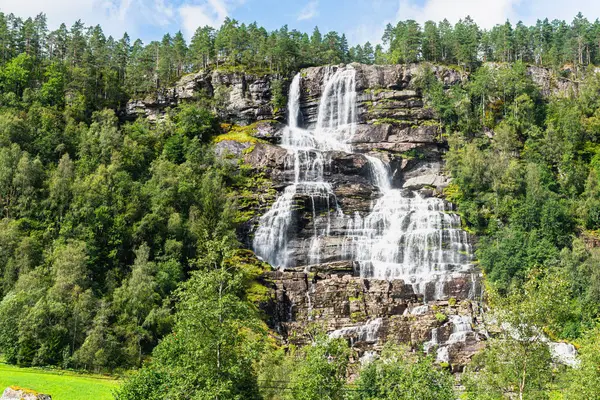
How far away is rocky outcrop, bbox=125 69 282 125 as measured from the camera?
93312mm

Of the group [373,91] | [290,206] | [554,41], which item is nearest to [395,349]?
[290,206]

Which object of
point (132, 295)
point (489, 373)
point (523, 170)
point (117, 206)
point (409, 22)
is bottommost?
point (489, 373)

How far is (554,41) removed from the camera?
12012 centimetres

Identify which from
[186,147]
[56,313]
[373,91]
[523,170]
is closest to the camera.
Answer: [56,313]

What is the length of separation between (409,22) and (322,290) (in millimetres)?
73067

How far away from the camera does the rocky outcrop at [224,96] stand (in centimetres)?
9331

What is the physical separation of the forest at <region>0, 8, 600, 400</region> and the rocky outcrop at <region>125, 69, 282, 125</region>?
2.62 metres

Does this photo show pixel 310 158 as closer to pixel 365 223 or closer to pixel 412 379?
pixel 365 223

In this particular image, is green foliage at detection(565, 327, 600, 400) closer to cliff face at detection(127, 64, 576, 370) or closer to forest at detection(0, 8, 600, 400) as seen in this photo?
forest at detection(0, 8, 600, 400)

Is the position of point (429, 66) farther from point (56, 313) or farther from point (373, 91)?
point (56, 313)

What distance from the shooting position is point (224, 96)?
9388 cm

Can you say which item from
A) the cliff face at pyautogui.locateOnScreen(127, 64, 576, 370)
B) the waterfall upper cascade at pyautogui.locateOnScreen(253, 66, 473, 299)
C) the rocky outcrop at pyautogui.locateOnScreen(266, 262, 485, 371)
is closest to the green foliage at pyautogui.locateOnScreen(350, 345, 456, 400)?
the cliff face at pyautogui.locateOnScreen(127, 64, 576, 370)

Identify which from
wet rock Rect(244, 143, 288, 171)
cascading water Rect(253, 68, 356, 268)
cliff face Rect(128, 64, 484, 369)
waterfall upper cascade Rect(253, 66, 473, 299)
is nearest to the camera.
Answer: cliff face Rect(128, 64, 484, 369)

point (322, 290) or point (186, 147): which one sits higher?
point (186, 147)
